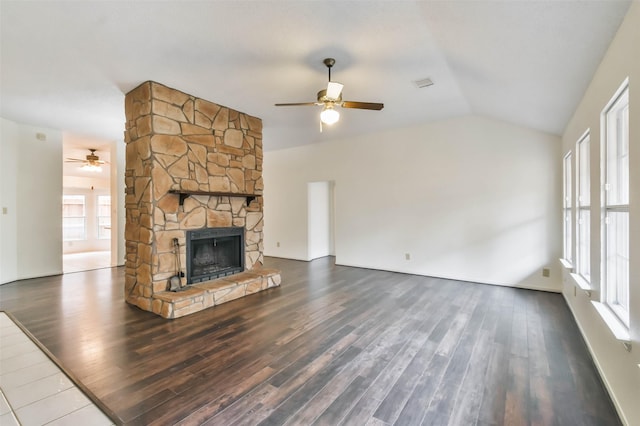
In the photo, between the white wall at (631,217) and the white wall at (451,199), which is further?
the white wall at (451,199)

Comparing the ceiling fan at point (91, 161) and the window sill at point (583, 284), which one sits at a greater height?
the ceiling fan at point (91, 161)

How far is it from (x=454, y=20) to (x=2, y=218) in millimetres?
7417

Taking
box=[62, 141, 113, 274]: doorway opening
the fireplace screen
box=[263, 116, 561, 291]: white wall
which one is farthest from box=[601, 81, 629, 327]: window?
box=[62, 141, 113, 274]: doorway opening

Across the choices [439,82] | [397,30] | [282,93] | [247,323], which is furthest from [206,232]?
[439,82]

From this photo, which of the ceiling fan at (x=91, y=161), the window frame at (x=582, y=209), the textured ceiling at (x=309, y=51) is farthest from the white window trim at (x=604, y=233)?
the ceiling fan at (x=91, y=161)

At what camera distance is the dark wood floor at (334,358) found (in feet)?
6.20

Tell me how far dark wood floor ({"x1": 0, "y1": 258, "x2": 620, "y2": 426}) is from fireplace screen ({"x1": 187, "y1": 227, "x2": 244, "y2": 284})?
714 mm

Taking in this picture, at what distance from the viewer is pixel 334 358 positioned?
8.31ft

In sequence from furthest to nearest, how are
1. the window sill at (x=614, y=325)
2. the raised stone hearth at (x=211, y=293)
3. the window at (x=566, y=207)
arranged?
the window at (x=566, y=207), the raised stone hearth at (x=211, y=293), the window sill at (x=614, y=325)

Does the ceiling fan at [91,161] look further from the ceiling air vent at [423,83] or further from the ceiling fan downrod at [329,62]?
the ceiling air vent at [423,83]

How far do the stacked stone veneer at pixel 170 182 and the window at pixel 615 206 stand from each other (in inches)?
156

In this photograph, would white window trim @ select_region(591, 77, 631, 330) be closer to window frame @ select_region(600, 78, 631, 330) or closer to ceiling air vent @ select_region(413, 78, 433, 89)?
window frame @ select_region(600, 78, 631, 330)

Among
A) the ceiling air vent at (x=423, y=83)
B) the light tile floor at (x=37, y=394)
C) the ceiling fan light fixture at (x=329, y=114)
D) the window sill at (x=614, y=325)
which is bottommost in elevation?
the light tile floor at (x=37, y=394)

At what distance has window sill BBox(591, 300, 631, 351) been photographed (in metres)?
1.71
